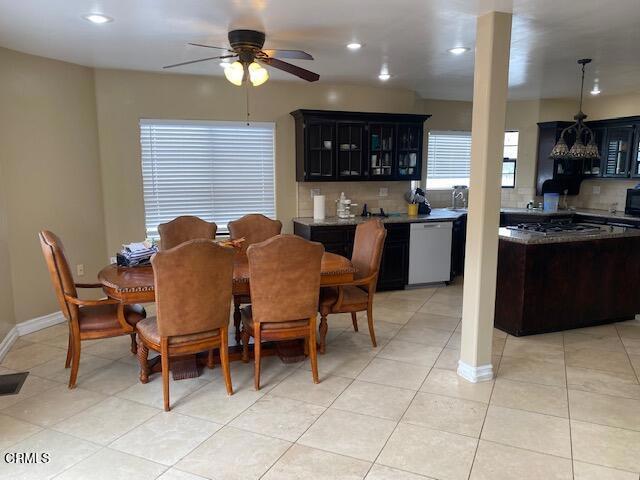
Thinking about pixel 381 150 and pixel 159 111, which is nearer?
pixel 159 111

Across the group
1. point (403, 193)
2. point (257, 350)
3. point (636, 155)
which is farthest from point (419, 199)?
point (257, 350)

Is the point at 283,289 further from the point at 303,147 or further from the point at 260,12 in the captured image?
the point at 303,147

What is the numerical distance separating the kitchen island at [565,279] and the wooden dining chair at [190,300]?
8.44 feet

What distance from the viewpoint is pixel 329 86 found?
5.68 meters

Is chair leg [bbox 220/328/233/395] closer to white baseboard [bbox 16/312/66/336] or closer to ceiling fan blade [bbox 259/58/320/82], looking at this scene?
ceiling fan blade [bbox 259/58/320/82]

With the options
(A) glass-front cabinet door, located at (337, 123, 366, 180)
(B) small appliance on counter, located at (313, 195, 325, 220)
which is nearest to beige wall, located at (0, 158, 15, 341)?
(B) small appliance on counter, located at (313, 195, 325, 220)

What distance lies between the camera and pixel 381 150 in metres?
5.82

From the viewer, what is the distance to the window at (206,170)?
5.23 m

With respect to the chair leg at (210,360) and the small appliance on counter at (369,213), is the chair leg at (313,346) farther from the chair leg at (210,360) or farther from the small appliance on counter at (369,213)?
the small appliance on counter at (369,213)

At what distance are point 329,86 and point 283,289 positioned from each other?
340 centimetres

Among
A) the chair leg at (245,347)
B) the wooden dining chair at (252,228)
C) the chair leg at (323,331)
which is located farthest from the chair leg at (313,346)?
the wooden dining chair at (252,228)

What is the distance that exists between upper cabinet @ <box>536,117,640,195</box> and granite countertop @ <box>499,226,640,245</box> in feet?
7.25

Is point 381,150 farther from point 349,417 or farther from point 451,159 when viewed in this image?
point 349,417

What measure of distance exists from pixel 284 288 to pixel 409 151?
3486 millimetres
